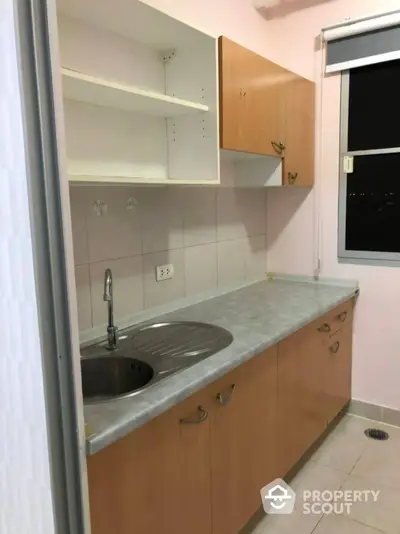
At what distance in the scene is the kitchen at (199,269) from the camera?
127 cm

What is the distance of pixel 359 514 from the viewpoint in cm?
194

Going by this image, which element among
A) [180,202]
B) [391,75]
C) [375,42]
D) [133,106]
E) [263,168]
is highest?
[375,42]

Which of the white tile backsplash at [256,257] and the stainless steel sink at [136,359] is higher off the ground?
the white tile backsplash at [256,257]

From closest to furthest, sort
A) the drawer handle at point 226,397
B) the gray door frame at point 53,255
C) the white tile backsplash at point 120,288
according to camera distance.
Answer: the gray door frame at point 53,255, the drawer handle at point 226,397, the white tile backsplash at point 120,288

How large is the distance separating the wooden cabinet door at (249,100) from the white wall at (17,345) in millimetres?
1130

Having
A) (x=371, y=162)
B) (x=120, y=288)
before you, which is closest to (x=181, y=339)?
(x=120, y=288)

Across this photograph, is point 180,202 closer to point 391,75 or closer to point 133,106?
point 133,106

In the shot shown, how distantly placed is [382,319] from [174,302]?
1.33 m

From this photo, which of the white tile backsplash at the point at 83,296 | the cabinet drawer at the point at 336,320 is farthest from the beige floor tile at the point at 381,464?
the white tile backsplash at the point at 83,296

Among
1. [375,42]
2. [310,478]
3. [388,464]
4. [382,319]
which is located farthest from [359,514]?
[375,42]

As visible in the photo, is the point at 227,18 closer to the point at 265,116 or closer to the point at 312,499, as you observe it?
the point at 265,116

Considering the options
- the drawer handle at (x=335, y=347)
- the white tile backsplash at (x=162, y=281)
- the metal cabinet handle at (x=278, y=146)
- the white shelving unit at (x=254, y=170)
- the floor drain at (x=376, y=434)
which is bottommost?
the floor drain at (x=376, y=434)

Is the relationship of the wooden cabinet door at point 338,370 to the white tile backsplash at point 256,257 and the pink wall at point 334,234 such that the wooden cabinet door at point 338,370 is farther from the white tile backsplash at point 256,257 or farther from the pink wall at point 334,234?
the white tile backsplash at point 256,257

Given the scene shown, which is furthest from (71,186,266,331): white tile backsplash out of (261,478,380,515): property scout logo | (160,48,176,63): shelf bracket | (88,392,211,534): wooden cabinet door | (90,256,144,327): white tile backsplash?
(261,478,380,515): property scout logo
